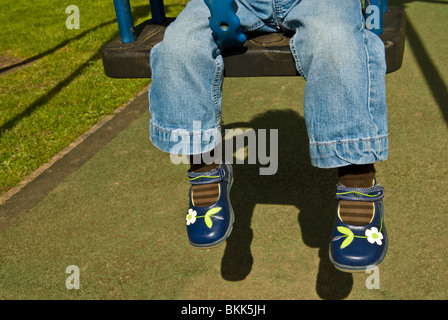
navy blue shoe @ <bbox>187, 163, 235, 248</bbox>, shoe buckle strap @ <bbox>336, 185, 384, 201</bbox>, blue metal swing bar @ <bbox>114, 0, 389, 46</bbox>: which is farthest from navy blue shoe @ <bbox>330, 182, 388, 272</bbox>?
blue metal swing bar @ <bbox>114, 0, 389, 46</bbox>

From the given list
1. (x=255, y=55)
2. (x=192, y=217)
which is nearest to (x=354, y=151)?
(x=255, y=55)

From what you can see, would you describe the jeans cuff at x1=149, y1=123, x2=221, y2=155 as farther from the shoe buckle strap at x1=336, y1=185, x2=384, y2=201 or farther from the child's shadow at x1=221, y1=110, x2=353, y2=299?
the child's shadow at x1=221, y1=110, x2=353, y2=299

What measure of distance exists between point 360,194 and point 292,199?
2.29 ft

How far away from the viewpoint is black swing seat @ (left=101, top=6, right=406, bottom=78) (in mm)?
1367

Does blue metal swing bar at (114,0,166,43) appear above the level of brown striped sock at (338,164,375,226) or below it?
above

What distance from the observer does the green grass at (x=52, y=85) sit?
2.73 metres

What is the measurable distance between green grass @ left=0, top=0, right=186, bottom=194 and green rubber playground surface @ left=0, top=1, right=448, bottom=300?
253 millimetres

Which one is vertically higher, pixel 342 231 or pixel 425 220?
pixel 342 231

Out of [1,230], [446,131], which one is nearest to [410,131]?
[446,131]

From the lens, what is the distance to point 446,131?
2.39m

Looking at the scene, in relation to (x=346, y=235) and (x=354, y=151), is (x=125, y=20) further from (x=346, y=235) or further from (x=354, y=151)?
(x=346, y=235)

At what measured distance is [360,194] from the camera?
137 centimetres

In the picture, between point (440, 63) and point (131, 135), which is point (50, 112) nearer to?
point (131, 135)
